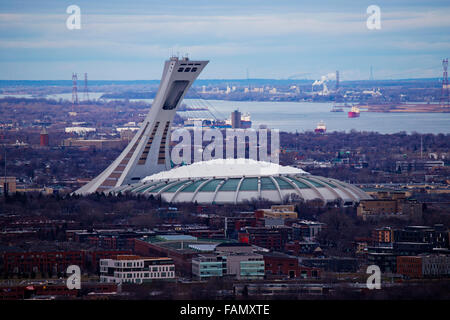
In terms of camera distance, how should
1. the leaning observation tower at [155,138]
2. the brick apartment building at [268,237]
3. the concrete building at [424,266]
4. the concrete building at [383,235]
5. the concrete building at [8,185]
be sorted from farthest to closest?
the concrete building at [8,185], the leaning observation tower at [155,138], the concrete building at [383,235], the brick apartment building at [268,237], the concrete building at [424,266]

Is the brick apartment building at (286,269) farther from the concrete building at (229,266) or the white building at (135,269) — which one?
the white building at (135,269)

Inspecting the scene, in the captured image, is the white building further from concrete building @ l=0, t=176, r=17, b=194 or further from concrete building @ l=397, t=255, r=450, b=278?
concrete building @ l=0, t=176, r=17, b=194

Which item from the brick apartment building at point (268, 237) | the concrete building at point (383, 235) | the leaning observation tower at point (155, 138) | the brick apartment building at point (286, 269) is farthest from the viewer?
the leaning observation tower at point (155, 138)

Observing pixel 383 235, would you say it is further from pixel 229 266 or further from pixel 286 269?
pixel 229 266

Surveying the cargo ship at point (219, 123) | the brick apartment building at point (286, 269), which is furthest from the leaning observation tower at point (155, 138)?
the cargo ship at point (219, 123)

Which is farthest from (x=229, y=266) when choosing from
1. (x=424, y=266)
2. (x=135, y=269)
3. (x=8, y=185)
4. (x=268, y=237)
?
(x=8, y=185)

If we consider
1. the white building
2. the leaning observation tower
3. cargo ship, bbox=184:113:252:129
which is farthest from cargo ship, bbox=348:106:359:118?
the white building
